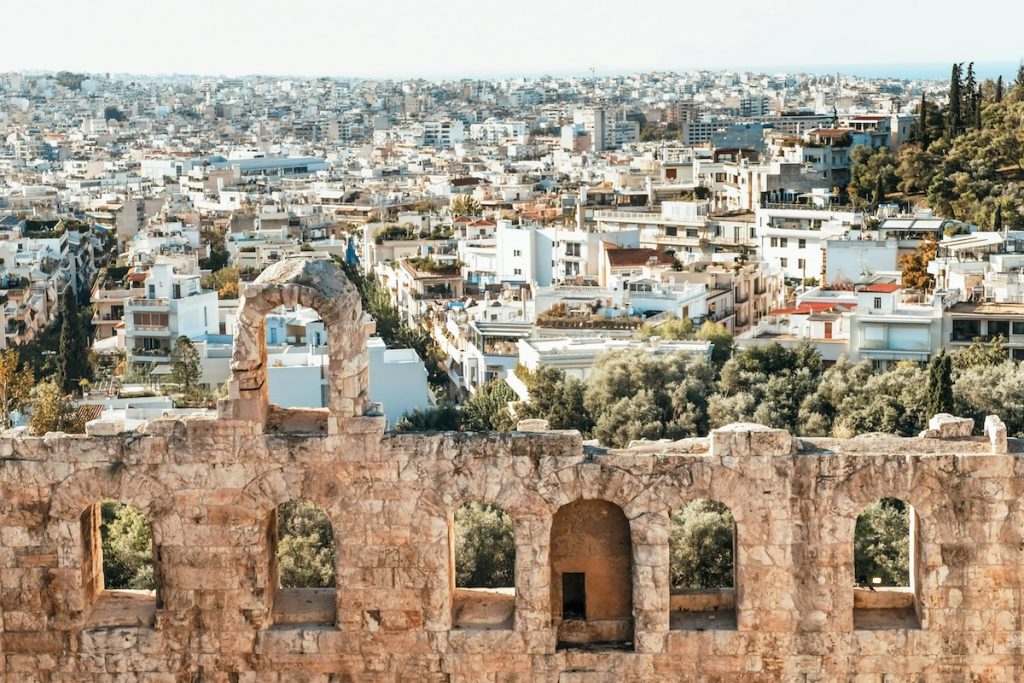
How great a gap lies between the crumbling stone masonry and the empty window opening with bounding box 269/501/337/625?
0.36m

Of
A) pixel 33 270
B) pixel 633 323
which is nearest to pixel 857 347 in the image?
pixel 633 323

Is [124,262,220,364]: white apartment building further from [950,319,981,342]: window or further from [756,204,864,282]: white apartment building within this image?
[756,204,864,282]: white apartment building

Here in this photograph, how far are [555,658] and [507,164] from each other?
17794cm

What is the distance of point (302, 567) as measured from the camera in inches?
1113

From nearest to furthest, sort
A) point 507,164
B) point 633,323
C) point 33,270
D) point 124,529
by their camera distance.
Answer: point 124,529 → point 633,323 → point 33,270 → point 507,164

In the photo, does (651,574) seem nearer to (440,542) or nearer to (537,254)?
(440,542)

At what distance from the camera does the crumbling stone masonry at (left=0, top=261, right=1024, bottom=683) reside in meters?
18.9

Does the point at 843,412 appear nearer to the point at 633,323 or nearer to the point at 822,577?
the point at 633,323

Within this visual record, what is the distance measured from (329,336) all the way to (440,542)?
2455 mm

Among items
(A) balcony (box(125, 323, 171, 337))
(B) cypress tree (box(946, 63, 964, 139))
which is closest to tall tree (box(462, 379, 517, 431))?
(A) balcony (box(125, 323, 171, 337))

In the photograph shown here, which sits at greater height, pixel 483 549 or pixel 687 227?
pixel 483 549

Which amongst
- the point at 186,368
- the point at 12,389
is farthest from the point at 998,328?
the point at 12,389

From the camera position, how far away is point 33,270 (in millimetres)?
87500

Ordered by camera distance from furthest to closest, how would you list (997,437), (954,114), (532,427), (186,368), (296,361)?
(954,114) → (186,368) → (296,361) → (532,427) → (997,437)
